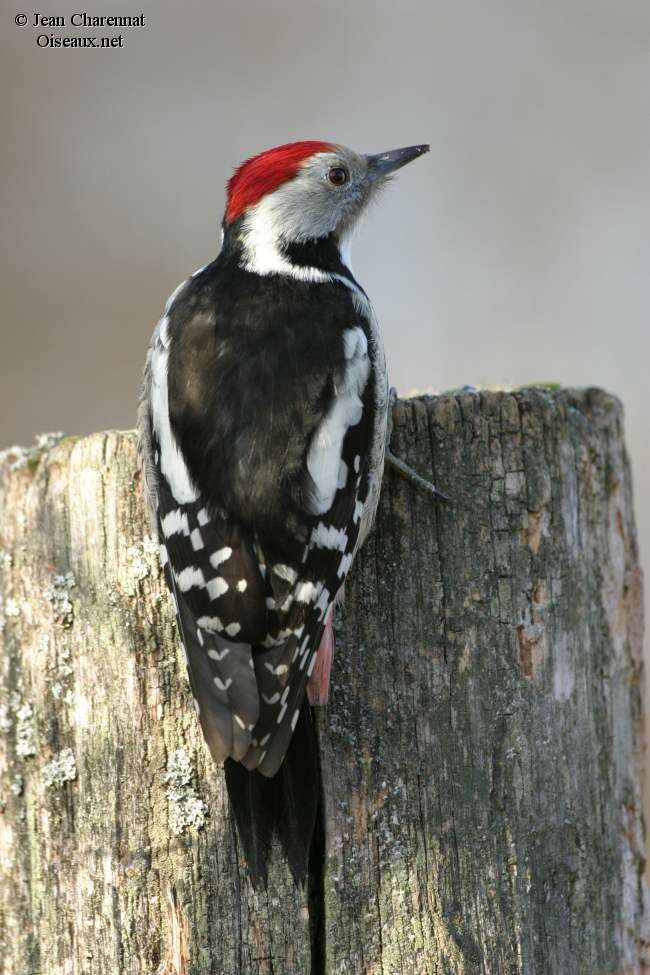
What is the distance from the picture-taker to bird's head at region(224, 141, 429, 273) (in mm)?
3382

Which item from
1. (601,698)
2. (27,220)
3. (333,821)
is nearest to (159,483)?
(333,821)

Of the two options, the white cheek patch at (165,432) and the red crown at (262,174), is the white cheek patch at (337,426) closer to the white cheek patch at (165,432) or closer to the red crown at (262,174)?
the white cheek patch at (165,432)

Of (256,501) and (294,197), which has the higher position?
(294,197)

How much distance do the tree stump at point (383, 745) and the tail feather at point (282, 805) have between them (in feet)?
0.12

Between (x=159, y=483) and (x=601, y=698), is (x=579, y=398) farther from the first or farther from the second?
(x=159, y=483)

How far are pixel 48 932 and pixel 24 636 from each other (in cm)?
69

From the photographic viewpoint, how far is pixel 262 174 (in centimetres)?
347

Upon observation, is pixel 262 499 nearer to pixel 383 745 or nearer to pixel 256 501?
pixel 256 501

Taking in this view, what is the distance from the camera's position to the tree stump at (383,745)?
236cm

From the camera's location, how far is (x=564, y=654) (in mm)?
2629

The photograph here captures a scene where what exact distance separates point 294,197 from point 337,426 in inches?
48.6

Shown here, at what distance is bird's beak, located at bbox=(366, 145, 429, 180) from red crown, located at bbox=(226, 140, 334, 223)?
360 millimetres

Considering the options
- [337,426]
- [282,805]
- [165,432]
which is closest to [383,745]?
[282,805]

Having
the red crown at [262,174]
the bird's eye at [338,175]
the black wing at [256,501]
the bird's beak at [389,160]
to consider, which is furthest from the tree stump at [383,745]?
the bird's beak at [389,160]
